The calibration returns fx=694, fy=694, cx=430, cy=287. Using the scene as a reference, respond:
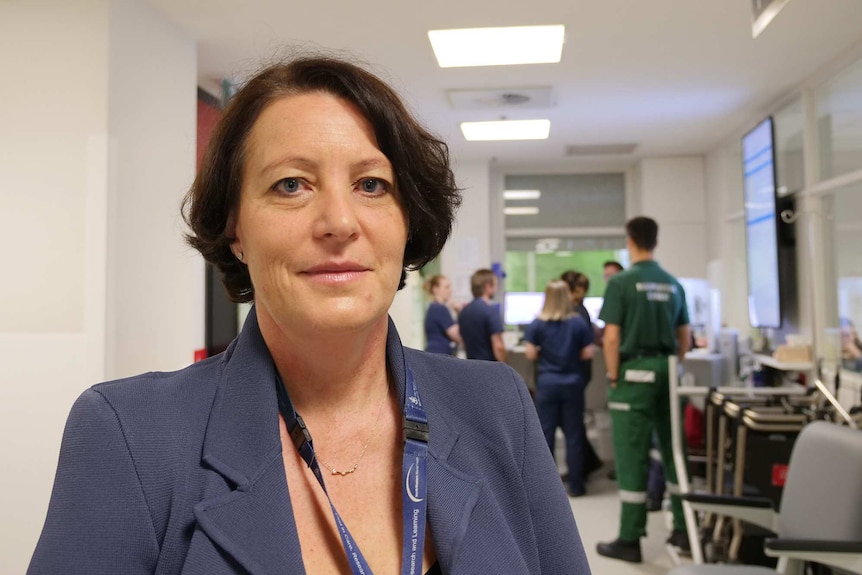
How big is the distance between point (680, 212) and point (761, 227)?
173cm

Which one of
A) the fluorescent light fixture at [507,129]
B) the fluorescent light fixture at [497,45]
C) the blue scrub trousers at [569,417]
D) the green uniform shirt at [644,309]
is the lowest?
the blue scrub trousers at [569,417]

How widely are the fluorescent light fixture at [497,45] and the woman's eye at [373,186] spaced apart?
3010mm

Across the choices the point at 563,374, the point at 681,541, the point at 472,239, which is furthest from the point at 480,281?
the point at 681,541

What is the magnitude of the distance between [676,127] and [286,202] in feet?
19.0

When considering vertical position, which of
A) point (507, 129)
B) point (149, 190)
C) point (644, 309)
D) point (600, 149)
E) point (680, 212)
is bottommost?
point (644, 309)

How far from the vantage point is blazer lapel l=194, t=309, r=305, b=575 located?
75cm

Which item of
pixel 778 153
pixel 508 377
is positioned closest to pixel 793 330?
pixel 778 153

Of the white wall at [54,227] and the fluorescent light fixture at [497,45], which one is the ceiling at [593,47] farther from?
the white wall at [54,227]

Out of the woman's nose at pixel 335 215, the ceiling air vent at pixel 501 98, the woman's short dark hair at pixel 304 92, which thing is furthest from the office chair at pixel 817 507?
the ceiling air vent at pixel 501 98

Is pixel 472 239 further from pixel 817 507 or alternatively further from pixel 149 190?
pixel 817 507

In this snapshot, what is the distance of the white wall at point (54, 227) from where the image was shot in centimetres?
290

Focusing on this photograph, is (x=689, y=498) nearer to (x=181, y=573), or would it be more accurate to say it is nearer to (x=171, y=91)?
(x=181, y=573)

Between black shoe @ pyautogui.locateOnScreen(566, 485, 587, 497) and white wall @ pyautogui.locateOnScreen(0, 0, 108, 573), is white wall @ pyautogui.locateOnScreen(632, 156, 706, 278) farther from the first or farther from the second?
white wall @ pyautogui.locateOnScreen(0, 0, 108, 573)

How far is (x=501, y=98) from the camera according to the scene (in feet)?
16.4
